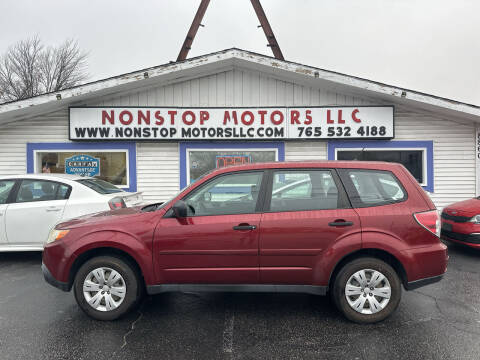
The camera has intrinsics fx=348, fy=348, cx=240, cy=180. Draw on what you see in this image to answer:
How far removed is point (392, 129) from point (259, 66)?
12.4 feet

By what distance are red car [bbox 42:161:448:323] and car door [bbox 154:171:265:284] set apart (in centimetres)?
1

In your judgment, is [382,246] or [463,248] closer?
[382,246]

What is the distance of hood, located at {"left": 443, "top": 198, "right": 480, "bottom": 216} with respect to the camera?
20.0 feet

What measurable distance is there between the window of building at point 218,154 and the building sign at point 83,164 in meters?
2.34

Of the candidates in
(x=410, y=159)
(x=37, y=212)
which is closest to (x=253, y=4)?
(x=410, y=159)

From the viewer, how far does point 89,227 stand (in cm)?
366

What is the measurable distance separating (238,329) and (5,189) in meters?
4.88

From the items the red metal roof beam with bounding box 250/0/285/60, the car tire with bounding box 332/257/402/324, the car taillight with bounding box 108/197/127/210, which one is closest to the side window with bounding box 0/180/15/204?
the car taillight with bounding box 108/197/127/210

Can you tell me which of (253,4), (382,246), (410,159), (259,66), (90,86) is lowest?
(382,246)

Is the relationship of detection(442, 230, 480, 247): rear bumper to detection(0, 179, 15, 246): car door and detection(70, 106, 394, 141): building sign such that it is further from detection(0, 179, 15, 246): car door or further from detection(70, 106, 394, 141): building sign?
detection(0, 179, 15, 246): car door

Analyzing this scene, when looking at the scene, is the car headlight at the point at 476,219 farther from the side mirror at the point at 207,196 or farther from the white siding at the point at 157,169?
the white siding at the point at 157,169

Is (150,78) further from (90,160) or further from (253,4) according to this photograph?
(253,4)

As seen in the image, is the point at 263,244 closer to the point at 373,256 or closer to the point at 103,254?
the point at 373,256

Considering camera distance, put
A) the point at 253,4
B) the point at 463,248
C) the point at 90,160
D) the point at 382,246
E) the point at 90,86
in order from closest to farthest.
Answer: the point at 382,246 → the point at 463,248 → the point at 90,86 → the point at 90,160 → the point at 253,4
